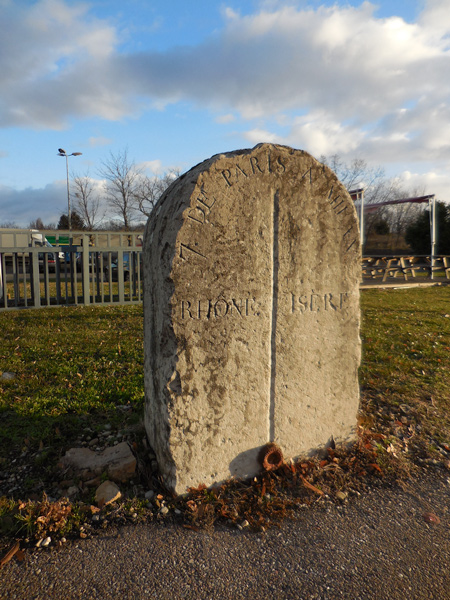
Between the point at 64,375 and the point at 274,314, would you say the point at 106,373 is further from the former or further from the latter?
the point at 274,314

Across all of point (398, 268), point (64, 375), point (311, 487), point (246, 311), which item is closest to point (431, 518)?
point (311, 487)

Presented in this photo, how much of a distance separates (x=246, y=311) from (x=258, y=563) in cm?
141

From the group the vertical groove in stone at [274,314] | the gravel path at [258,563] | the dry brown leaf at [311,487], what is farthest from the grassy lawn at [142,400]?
the vertical groove in stone at [274,314]

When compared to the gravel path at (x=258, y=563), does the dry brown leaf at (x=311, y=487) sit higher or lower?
higher

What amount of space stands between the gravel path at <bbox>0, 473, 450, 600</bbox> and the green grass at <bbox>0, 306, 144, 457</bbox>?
1359 mm

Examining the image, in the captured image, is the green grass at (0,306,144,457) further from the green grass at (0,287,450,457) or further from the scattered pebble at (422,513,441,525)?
the scattered pebble at (422,513,441,525)

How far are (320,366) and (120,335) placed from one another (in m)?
4.22

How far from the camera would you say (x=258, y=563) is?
2.22m

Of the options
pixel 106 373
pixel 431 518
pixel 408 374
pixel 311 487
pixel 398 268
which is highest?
pixel 398 268

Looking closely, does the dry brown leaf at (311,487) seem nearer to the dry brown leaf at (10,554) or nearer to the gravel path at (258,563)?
the gravel path at (258,563)

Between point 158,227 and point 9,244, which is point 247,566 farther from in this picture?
point 9,244

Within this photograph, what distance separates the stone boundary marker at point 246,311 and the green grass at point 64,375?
1033 mm

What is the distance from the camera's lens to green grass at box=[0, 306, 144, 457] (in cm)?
363

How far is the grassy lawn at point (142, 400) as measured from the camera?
106 inches
